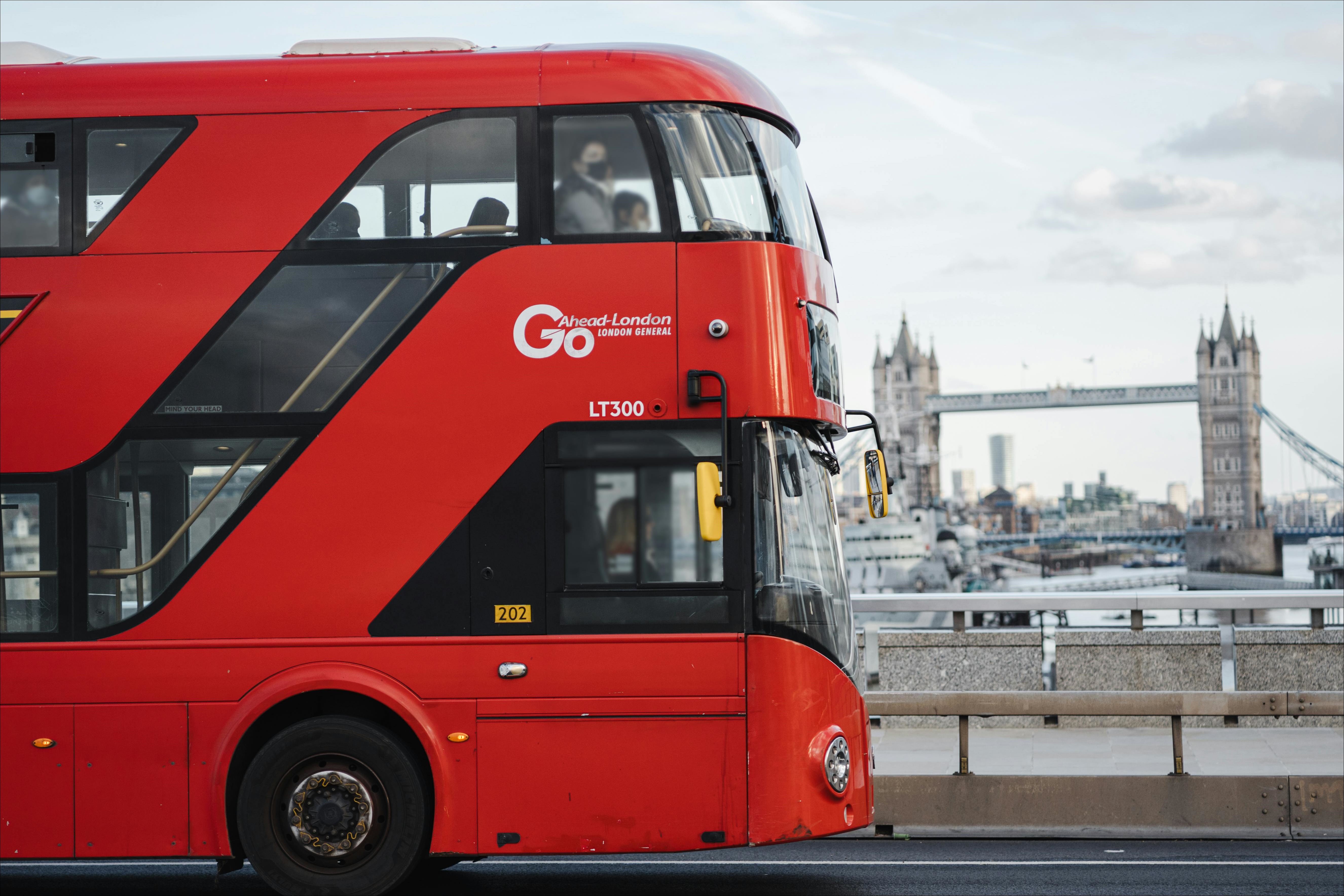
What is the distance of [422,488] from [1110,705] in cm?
450

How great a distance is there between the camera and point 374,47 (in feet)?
22.6

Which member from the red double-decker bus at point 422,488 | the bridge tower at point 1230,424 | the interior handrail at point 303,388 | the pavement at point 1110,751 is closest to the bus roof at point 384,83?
the red double-decker bus at point 422,488

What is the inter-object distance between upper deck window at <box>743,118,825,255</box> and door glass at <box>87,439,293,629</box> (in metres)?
2.70

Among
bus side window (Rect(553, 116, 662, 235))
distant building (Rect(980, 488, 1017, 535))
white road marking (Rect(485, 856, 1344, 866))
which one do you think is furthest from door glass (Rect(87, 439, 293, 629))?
distant building (Rect(980, 488, 1017, 535))

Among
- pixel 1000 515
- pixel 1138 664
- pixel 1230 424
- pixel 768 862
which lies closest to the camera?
pixel 768 862

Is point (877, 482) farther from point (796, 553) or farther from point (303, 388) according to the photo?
point (303, 388)

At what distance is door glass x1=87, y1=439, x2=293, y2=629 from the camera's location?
21.2 ft

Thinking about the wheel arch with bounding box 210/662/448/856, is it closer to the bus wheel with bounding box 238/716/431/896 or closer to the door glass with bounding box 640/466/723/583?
the bus wheel with bounding box 238/716/431/896

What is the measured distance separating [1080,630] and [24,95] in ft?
29.1

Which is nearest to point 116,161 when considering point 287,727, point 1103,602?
point 287,727

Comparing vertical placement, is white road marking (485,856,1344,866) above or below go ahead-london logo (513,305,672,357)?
below

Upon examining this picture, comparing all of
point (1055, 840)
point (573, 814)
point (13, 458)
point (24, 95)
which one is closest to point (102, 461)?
point (13, 458)

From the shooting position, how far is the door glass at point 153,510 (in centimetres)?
646

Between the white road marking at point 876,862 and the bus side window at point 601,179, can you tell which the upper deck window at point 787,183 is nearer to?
the bus side window at point 601,179
